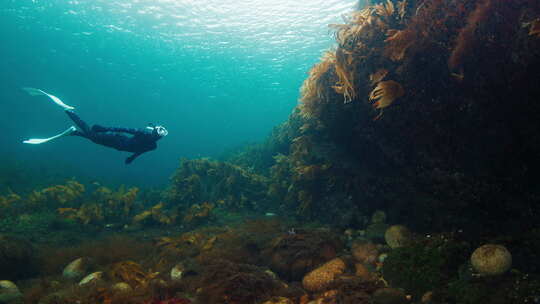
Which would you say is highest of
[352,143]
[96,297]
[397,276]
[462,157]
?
[352,143]

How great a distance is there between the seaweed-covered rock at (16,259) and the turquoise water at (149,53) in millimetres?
13460

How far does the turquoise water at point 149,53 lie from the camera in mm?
22188

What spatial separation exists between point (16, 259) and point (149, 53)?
32.5 metres

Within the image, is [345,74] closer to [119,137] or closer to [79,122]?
[119,137]

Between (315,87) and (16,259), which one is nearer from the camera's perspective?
(16,259)

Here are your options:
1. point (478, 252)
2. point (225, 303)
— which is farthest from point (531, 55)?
point (225, 303)

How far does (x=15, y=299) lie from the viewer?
12.9 feet

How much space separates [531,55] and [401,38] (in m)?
1.65

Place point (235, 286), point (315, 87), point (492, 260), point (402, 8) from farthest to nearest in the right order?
point (315, 87), point (402, 8), point (235, 286), point (492, 260)

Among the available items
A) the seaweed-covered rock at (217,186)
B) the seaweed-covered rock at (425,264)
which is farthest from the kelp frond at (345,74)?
the seaweed-covered rock at (217,186)

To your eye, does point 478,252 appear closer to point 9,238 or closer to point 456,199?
point 456,199

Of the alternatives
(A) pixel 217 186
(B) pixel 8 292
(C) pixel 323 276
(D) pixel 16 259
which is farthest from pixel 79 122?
(C) pixel 323 276

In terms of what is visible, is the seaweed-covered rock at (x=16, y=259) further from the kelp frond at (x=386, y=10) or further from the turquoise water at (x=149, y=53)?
the turquoise water at (x=149, y=53)

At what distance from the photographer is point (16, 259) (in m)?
5.14
